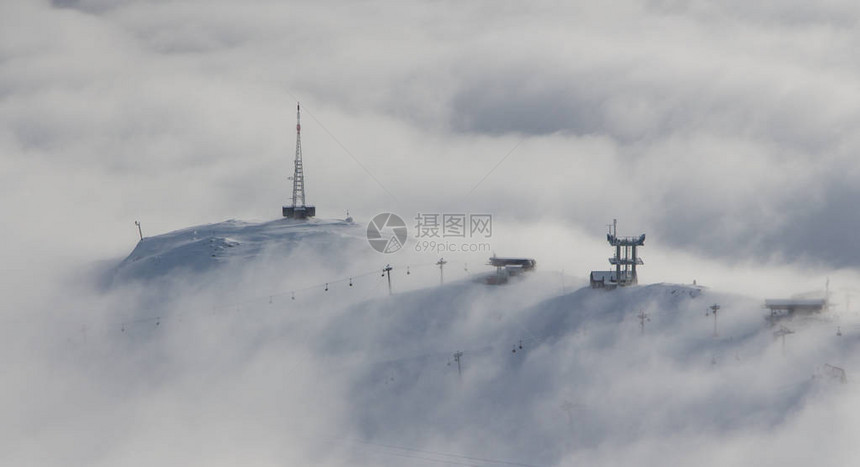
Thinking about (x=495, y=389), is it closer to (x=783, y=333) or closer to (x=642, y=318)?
(x=642, y=318)

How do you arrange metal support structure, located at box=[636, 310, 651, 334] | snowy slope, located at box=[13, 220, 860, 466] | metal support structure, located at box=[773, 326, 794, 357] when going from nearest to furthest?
snowy slope, located at box=[13, 220, 860, 466] → metal support structure, located at box=[773, 326, 794, 357] → metal support structure, located at box=[636, 310, 651, 334]

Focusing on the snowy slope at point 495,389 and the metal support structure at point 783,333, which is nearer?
the snowy slope at point 495,389

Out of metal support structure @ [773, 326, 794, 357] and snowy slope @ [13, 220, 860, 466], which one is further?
metal support structure @ [773, 326, 794, 357]

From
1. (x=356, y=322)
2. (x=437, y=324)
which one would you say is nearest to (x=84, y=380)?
(x=356, y=322)

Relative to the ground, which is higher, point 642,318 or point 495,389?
point 642,318

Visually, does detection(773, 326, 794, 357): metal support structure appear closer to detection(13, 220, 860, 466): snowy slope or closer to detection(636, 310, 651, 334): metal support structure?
detection(13, 220, 860, 466): snowy slope

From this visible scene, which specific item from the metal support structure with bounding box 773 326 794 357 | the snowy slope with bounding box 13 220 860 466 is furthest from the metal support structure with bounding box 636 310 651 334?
the metal support structure with bounding box 773 326 794 357

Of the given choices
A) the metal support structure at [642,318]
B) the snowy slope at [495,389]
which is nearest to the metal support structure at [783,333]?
the snowy slope at [495,389]

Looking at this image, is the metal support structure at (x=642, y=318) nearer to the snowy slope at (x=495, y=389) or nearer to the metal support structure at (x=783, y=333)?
the snowy slope at (x=495, y=389)

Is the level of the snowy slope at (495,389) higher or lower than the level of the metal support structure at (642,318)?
lower

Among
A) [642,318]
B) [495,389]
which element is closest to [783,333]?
[642,318]

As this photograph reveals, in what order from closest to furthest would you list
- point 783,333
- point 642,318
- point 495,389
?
point 783,333
point 495,389
point 642,318
